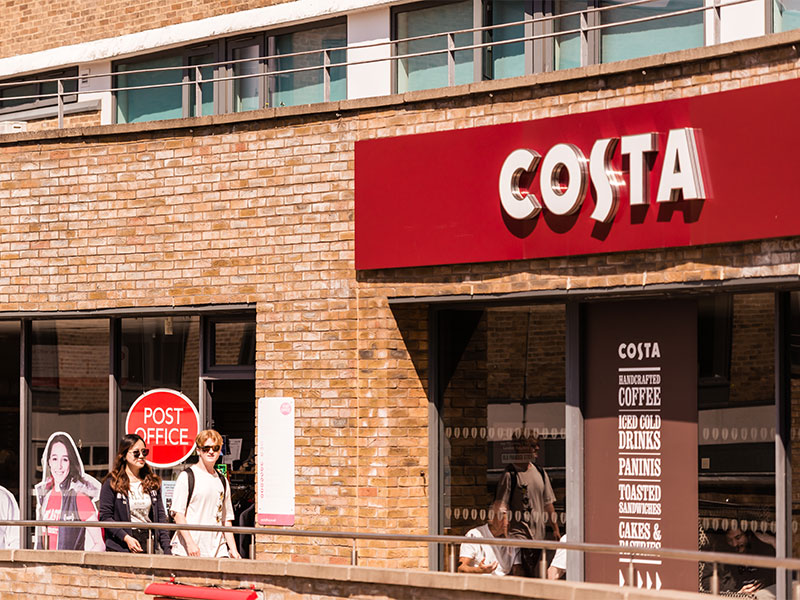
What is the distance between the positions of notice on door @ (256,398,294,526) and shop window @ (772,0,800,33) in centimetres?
547

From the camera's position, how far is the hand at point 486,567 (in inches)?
488

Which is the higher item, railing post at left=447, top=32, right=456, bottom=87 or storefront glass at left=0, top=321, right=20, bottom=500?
railing post at left=447, top=32, right=456, bottom=87

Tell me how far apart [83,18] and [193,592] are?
320 inches

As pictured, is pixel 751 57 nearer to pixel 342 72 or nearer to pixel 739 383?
pixel 739 383

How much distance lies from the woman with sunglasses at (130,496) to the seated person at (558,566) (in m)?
3.57

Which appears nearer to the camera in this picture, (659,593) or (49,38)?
(659,593)

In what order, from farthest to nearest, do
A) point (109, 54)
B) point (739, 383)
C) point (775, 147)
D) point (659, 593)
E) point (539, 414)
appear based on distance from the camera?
point (109, 54) < point (539, 414) < point (739, 383) < point (775, 147) < point (659, 593)

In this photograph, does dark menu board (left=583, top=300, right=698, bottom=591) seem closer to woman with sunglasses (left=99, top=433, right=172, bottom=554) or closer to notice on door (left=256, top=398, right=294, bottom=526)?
notice on door (left=256, top=398, right=294, bottom=526)

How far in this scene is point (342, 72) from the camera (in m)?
14.7

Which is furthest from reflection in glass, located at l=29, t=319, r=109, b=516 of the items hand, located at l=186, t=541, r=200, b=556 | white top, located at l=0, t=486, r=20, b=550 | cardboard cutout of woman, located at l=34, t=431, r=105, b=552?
hand, located at l=186, t=541, r=200, b=556

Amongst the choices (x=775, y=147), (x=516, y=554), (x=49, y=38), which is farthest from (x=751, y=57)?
(x=49, y=38)

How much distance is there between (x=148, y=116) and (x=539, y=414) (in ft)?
19.5

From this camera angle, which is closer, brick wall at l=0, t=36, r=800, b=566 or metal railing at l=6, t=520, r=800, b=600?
metal railing at l=6, t=520, r=800, b=600

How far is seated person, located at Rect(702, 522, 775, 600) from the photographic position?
11.3 m
